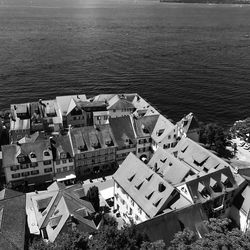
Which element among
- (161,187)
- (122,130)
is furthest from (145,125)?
(161,187)

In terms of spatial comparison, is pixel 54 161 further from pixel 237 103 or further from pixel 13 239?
pixel 237 103

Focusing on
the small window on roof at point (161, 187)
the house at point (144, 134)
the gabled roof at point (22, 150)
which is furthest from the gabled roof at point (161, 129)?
the gabled roof at point (22, 150)

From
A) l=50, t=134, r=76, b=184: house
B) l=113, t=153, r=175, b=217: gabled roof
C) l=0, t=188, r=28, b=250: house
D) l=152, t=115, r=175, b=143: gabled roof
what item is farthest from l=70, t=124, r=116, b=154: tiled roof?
l=0, t=188, r=28, b=250: house

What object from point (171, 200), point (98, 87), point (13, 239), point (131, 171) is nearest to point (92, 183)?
point (131, 171)

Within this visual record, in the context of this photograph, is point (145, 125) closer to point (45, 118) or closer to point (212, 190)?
point (212, 190)

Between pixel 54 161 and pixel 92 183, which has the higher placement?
pixel 54 161

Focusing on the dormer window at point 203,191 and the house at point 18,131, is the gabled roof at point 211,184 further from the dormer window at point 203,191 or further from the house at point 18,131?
the house at point 18,131

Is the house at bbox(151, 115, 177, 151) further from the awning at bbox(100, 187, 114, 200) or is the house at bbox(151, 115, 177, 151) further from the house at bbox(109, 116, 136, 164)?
the awning at bbox(100, 187, 114, 200)
